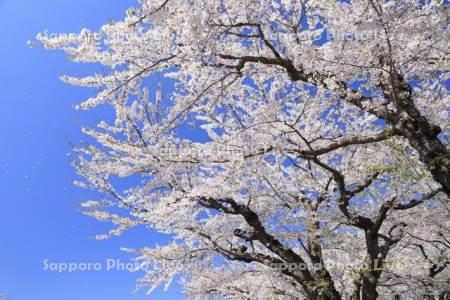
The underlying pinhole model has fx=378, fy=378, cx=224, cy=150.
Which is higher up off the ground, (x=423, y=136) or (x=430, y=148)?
(x=423, y=136)

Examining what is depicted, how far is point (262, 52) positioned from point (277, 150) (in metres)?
1.70

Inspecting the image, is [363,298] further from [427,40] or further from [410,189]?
[427,40]

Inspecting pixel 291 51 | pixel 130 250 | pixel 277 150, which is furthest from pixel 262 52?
pixel 130 250

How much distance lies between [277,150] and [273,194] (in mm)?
2785

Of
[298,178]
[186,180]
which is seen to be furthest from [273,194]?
[186,180]

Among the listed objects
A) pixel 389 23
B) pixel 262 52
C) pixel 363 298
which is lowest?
pixel 363 298

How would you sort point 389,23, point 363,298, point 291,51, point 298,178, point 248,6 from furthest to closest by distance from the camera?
point 298,178 → point 363,298 → point 291,51 → point 248,6 → point 389,23

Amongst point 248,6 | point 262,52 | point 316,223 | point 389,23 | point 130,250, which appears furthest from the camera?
point 130,250

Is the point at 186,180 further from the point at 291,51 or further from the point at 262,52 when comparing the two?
the point at 291,51

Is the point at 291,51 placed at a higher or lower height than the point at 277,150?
higher

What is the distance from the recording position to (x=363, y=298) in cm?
680

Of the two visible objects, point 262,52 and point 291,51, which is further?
point 262,52

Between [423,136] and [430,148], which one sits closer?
[430,148]

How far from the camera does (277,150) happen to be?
18.3 ft
